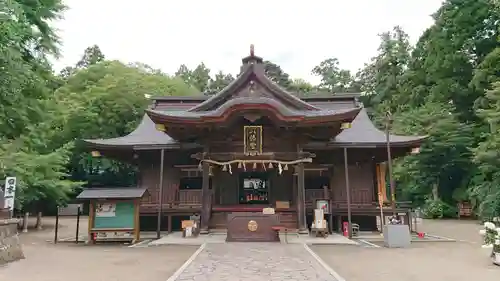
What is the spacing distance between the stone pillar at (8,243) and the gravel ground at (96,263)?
0.87ft

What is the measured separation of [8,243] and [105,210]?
12.1 feet

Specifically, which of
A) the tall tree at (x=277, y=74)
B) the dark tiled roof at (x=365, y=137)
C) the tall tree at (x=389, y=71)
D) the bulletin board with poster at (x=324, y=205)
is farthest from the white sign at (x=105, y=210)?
the tall tree at (x=277, y=74)

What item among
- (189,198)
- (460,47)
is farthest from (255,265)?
(460,47)

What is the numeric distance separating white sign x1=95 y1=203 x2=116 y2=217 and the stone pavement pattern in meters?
3.66

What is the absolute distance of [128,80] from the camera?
106 feet

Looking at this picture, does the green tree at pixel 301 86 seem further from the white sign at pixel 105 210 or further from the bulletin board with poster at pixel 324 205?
the white sign at pixel 105 210

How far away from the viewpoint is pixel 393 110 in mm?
36312

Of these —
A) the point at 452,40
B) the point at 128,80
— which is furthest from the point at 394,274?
the point at 128,80

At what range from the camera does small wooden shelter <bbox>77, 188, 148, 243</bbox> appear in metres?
12.3

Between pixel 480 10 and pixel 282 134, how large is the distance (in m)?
19.7

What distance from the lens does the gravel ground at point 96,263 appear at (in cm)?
711

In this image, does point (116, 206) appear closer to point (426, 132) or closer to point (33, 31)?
point (33, 31)

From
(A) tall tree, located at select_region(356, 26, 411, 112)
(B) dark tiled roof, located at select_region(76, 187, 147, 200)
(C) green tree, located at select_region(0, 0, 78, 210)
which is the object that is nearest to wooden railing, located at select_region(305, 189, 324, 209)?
(B) dark tiled roof, located at select_region(76, 187, 147, 200)

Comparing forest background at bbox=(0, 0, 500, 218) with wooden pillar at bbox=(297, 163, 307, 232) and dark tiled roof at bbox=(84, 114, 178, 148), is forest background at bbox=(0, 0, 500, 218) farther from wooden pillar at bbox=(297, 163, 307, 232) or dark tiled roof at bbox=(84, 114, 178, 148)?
wooden pillar at bbox=(297, 163, 307, 232)
